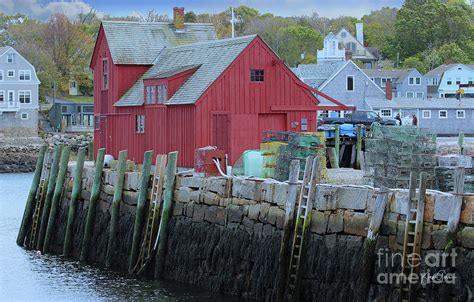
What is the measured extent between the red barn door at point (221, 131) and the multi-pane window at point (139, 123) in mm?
→ 4189

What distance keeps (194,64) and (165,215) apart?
11641mm

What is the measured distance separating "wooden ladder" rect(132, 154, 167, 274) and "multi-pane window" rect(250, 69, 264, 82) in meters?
9.23

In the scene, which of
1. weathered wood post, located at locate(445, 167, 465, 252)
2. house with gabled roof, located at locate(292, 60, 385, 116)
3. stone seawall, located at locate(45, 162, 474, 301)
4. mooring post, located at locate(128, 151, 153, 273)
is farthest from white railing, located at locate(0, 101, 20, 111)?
weathered wood post, located at locate(445, 167, 465, 252)

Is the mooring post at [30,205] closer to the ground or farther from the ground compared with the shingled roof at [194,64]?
closer to the ground

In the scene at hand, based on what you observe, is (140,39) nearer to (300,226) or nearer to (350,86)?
(300,226)

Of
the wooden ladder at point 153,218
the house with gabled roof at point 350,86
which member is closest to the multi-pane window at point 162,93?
the wooden ladder at point 153,218

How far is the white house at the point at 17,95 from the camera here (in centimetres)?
10381

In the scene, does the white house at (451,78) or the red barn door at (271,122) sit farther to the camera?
the white house at (451,78)

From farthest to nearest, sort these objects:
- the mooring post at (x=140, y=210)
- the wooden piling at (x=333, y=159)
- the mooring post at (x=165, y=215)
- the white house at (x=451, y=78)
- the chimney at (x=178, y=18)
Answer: the white house at (x=451, y=78)
the chimney at (x=178, y=18)
the wooden piling at (x=333, y=159)
the mooring post at (x=140, y=210)
the mooring post at (x=165, y=215)

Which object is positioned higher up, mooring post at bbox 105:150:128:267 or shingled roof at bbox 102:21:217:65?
shingled roof at bbox 102:21:217:65

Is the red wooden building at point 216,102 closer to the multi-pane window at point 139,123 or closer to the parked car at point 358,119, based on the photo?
the multi-pane window at point 139,123

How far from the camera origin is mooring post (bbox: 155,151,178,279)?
2706 cm

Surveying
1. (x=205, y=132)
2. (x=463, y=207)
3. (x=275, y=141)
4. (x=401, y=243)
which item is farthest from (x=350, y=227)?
(x=205, y=132)

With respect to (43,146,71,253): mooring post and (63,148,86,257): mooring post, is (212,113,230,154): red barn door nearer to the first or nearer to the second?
(63,148,86,257): mooring post
